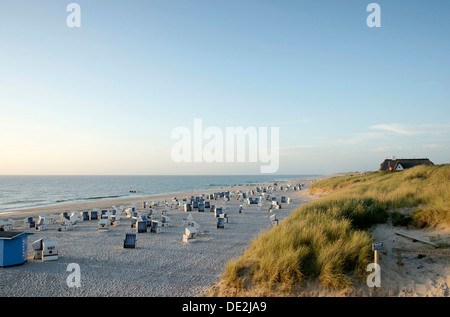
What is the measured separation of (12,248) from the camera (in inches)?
340

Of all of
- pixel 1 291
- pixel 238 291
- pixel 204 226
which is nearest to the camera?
pixel 238 291

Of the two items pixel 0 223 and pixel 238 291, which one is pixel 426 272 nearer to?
pixel 238 291

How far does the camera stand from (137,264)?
29.6 ft

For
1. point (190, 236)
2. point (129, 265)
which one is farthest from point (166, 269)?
point (190, 236)

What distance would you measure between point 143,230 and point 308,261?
10693mm

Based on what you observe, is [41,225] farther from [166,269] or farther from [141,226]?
[166,269]

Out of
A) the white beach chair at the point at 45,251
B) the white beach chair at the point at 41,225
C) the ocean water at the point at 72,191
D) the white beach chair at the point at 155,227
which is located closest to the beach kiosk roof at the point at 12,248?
the white beach chair at the point at 45,251

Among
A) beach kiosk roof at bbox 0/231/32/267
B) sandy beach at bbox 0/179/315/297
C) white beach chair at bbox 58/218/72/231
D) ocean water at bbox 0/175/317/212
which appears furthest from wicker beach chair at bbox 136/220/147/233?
ocean water at bbox 0/175/317/212

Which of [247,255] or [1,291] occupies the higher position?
[247,255]

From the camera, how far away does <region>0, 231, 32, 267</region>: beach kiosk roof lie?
843cm

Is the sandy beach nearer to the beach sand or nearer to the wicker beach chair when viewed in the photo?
the beach sand

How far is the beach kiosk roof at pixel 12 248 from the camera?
8430 millimetres

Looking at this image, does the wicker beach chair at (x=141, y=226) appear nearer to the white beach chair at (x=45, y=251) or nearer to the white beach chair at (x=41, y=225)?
the white beach chair at (x=45, y=251)

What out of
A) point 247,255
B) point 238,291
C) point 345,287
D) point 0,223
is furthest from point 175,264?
point 0,223
